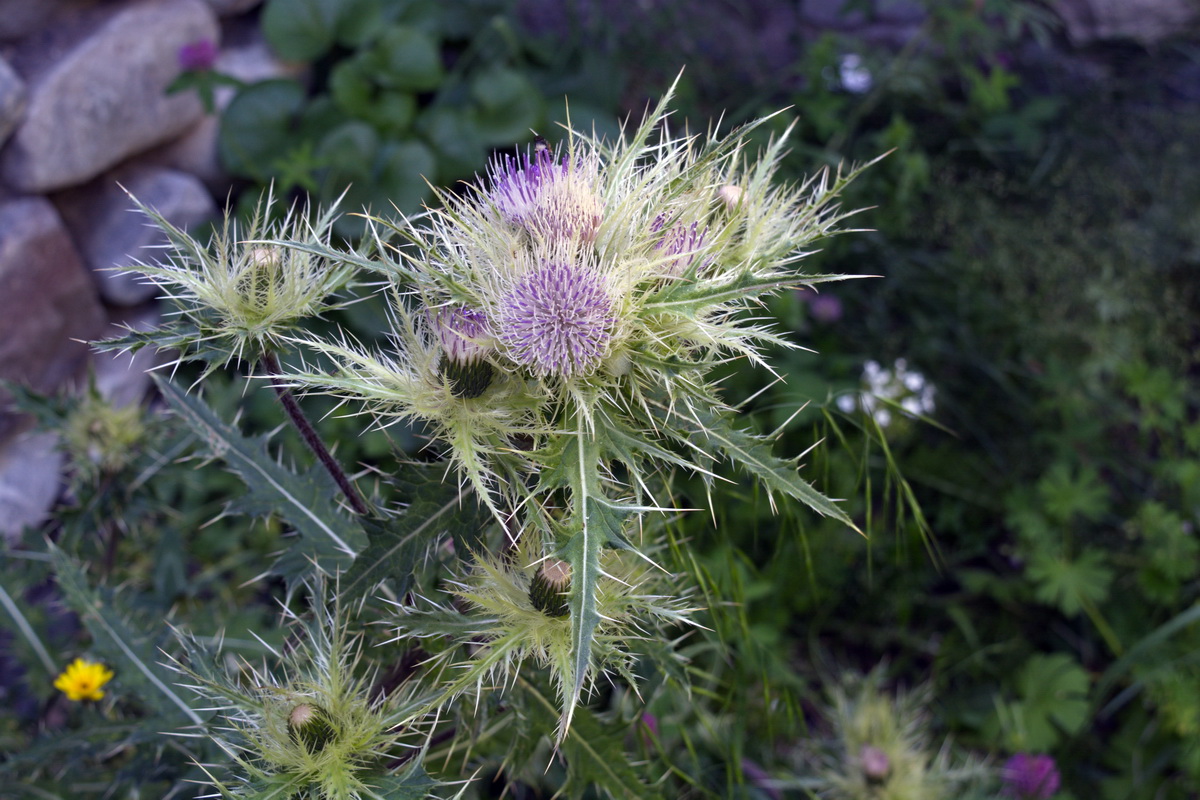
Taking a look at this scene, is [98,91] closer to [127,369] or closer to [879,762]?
[127,369]

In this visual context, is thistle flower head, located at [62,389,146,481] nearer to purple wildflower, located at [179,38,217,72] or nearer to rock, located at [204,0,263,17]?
purple wildflower, located at [179,38,217,72]

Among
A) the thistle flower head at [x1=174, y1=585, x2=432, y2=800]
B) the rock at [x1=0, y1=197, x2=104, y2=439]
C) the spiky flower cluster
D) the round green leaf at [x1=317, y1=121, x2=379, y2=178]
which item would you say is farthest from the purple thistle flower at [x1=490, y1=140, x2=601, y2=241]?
the rock at [x1=0, y1=197, x2=104, y2=439]

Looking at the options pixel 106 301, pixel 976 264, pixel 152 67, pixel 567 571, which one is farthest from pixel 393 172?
pixel 567 571

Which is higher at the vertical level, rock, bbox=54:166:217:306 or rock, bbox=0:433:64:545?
rock, bbox=54:166:217:306

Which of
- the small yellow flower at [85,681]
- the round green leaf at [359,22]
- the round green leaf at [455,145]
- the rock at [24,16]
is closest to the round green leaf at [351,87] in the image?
the round green leaf at [359,22]

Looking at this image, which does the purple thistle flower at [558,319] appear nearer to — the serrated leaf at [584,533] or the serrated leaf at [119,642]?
the serrated leaf at [584,533]

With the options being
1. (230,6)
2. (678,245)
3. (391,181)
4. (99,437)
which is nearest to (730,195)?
(678,245)
